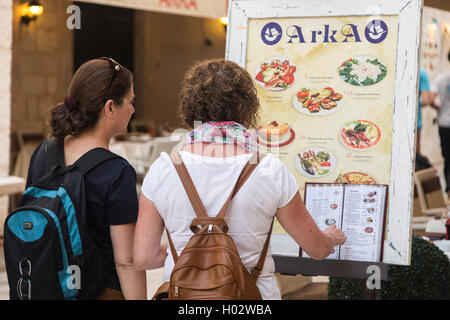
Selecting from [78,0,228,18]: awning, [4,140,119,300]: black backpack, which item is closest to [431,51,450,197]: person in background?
[78,0,228,18]: awning

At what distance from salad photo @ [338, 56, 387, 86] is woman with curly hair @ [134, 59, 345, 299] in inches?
24.6

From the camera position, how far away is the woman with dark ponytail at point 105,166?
1844 mm

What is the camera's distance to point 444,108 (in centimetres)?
709

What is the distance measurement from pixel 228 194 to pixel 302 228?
0.81 feet

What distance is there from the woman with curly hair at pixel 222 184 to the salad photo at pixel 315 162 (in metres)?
0.55

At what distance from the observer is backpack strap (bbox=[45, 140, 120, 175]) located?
1846mm

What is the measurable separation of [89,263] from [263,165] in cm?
54

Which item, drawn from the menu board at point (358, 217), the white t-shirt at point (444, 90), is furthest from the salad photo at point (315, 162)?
the white t-shirt at point (444, 90)

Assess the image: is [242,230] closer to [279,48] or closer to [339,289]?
[279,48]

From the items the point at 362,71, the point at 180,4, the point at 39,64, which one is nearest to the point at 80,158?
the point at 362,71

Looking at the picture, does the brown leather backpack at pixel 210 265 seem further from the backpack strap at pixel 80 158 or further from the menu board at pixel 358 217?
the menu board at pixel 358 217

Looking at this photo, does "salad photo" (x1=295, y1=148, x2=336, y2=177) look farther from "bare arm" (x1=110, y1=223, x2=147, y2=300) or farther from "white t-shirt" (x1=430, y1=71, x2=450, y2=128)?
"white t-shirt" (x1=430, y1=71, x2=450, y2=128)

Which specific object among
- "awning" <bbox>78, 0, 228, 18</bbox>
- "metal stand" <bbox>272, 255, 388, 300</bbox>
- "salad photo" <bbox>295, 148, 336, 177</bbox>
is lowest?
"metal stand" <bbox>272, 255, 388, 300</bbox>

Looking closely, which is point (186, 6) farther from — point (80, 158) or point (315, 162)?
point (80, 158)
